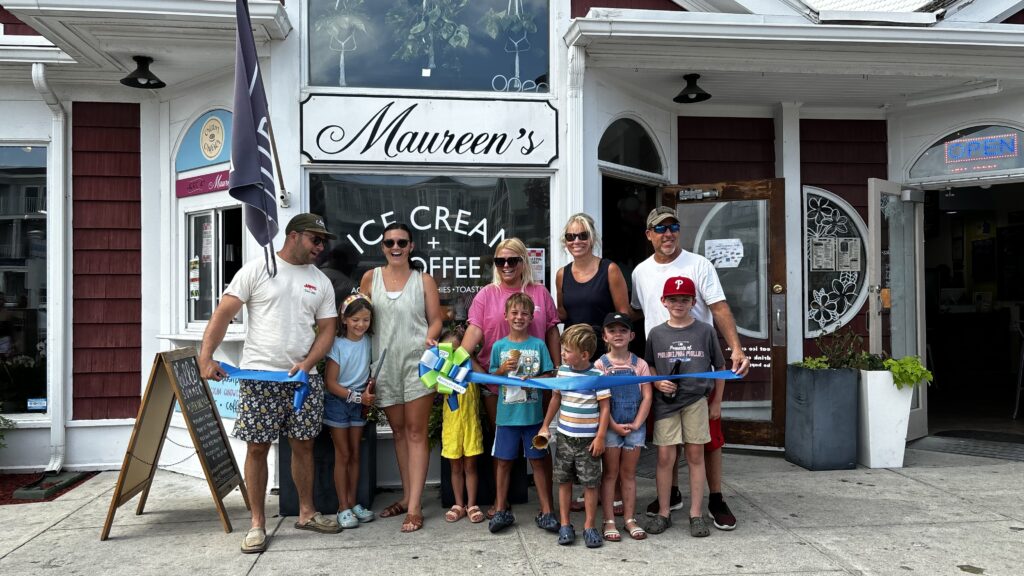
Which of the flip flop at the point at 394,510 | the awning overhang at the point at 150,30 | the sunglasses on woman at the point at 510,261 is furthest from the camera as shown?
the awning overhang at the point at 150,30

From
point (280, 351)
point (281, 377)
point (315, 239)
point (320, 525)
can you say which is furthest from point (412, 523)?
point (315, 239)

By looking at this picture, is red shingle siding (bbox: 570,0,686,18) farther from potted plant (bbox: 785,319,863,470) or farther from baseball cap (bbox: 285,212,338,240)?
potted plant (bbox: 785,319,863,470)

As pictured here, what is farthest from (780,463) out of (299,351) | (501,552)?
(299,351)

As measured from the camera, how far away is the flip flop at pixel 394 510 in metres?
4.21

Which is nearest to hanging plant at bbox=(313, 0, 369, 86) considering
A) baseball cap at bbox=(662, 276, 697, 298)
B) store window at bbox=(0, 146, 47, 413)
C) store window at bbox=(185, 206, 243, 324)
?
store window at bbox=(185, 206, 243, 324)

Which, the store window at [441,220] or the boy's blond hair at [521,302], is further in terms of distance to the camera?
the store window at [441,220]

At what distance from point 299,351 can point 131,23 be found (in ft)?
8.05

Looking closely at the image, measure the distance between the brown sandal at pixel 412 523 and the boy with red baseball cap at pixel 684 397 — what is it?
1.26 meters

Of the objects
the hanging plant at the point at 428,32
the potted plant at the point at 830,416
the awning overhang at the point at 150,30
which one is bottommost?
the potted plant at the point at 830,416

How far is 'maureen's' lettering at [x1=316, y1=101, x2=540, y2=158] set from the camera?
16.4 feet

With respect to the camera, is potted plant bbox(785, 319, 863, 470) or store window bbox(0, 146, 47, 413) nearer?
potted plant bbox(785, 319, 863, 470)

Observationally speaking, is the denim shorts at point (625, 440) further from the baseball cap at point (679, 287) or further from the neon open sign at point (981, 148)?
the neon open sign at point (981, 148)

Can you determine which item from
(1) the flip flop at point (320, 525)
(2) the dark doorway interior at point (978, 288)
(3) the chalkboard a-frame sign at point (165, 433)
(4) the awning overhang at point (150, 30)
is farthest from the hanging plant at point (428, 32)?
(2) the dark doorway interior at point (978, 288)

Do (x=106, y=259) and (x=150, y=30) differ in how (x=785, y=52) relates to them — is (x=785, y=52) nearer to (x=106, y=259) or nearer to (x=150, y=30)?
(x=150, y=30)
